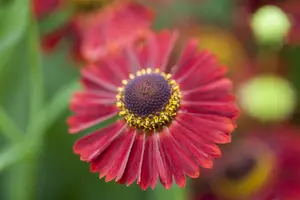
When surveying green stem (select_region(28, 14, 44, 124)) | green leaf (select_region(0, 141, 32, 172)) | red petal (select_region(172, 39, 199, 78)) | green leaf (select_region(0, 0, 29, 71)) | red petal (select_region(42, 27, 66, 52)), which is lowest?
red petal (select_region(172, 39, 199, 78))

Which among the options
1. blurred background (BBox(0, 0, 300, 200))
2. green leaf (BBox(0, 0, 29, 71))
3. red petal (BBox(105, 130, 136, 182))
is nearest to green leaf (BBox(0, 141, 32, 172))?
blurred background (BBox(0, 0, 300, 200))

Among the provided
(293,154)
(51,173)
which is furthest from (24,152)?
(293,154)

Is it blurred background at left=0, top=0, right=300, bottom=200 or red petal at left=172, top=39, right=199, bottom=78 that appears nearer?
red petal at left=172, top=39, right=199, bottom=78

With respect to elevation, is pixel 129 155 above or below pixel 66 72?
below

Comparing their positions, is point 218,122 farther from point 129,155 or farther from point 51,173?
point 51,173

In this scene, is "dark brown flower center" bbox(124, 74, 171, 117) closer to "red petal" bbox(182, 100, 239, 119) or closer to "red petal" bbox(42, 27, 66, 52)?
"red petal" bbox(182, 100, 239, 119)

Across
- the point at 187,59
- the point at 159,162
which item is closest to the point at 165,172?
the point at 159,162

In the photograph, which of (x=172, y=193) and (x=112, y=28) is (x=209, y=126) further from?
(x=112, y=28)
